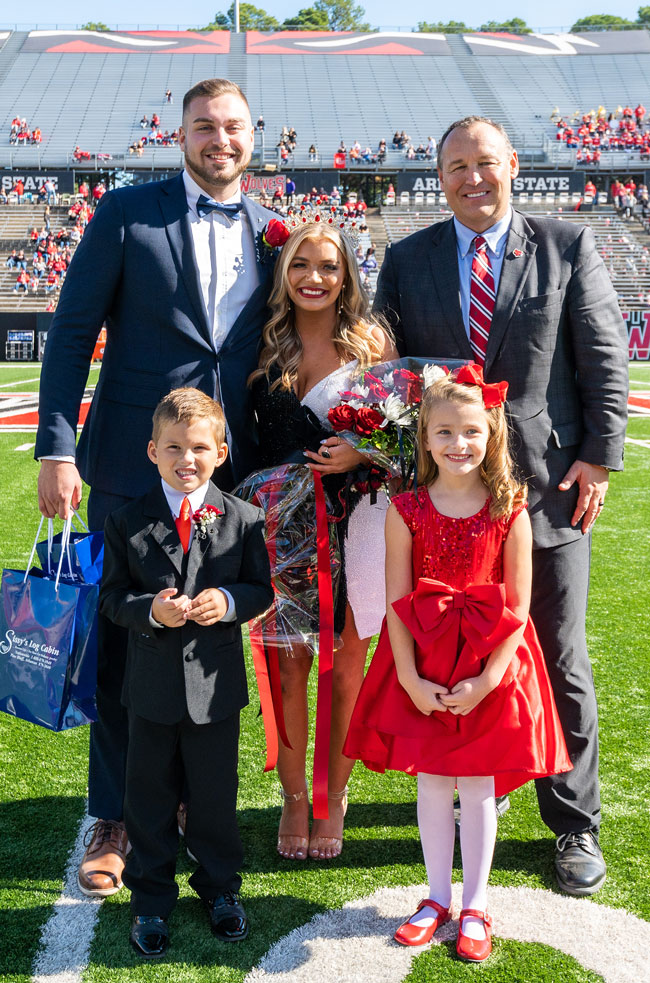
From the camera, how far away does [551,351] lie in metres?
2.64

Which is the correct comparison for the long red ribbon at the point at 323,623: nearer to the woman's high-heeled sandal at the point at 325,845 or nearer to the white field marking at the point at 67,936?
the woman's high-heeled sandal at the point at 325,845

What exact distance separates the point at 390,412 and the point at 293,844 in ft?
4.21

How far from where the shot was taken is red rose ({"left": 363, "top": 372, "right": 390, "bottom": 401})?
2538 millimetres

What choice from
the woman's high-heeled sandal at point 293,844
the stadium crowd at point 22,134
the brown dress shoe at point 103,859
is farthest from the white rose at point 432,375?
the stadium crowd at point 22,134

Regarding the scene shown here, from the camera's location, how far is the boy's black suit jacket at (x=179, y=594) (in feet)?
7.31

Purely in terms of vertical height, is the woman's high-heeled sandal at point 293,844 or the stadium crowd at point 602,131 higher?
the stadium crowd at point 602,131

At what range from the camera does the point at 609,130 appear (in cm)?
4166

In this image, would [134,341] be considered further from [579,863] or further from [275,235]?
[579,863]

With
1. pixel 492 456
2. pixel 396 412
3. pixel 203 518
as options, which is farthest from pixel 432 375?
pixel 203 518

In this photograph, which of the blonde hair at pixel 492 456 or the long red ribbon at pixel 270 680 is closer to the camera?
the blonde hair at pixel 492 456

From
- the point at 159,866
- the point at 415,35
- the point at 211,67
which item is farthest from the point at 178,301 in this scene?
the point at 415,35

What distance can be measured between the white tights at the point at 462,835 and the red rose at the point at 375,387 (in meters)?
1.00

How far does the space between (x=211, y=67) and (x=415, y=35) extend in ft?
40.3

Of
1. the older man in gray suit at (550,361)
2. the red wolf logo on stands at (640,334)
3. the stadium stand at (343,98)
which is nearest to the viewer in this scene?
the older man in gray suit at (550,361)
